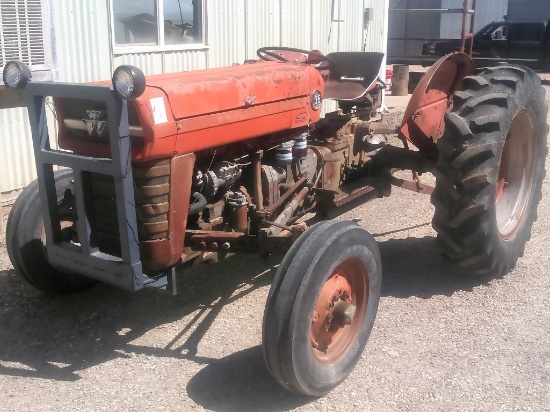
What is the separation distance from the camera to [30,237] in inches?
155

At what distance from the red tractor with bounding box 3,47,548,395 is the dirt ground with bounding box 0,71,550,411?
0.21 meters

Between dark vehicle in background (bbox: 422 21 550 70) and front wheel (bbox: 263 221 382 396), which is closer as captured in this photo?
front wheel (bbox: 263 221 382 396)

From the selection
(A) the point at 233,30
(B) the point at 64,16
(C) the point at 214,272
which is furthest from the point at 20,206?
(A) the point at 233,30

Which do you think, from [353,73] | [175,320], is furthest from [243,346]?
[353,73]

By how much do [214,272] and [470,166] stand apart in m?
1.86

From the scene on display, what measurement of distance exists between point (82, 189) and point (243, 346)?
4.01 feet

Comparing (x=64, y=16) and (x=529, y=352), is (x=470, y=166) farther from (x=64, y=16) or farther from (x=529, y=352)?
(x=64, y=16)

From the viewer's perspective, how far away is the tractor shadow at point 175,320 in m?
3.32

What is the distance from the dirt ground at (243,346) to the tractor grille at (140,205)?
2.21 feet

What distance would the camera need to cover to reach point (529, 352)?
3607 mm

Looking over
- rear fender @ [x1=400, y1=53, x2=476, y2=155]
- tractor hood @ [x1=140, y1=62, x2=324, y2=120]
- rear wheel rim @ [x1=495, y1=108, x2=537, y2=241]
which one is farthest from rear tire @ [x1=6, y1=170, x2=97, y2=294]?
rear wheel rim @ [x1=495, y1=108, x2=537, y2=241]

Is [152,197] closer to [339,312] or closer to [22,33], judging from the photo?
[339,312]

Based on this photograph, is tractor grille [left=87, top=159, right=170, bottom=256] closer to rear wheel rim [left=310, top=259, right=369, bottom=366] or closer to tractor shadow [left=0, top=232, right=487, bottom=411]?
A: tractor shadow [left=0, top=232, right=487, bottom=411]

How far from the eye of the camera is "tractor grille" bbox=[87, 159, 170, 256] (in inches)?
125
